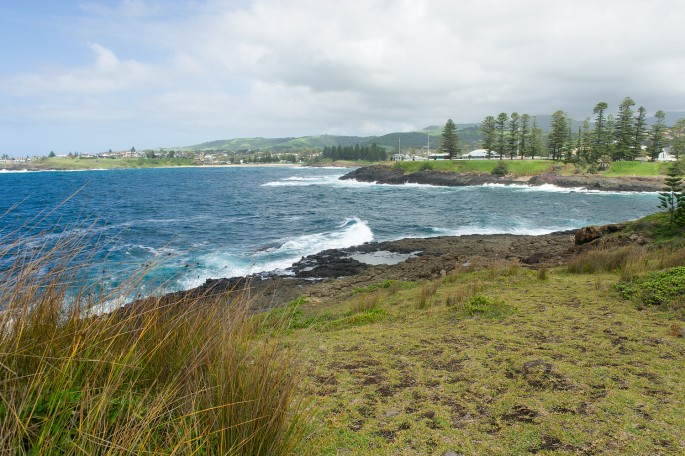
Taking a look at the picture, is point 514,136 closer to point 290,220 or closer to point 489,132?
point 489,132

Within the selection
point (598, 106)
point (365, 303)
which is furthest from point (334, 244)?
point (598, 106)

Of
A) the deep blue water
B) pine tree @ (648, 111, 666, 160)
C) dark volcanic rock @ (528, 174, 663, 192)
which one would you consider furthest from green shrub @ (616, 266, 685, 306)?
pine tree @ (648, 111, 666, 160)

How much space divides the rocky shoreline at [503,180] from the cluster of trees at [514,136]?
28717 millimetres

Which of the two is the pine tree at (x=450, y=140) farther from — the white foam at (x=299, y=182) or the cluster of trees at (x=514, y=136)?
the white foam at (x=299, y=182)

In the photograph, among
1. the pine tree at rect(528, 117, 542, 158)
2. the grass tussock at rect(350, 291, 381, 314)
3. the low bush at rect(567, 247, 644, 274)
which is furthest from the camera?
the pine tree at rect(528, 117, 542, 158)

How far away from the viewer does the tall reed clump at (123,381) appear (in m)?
1.95

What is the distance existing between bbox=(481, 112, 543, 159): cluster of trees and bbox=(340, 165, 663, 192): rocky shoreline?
28.7 metres

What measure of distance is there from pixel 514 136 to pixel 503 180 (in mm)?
34585

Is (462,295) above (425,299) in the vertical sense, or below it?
above

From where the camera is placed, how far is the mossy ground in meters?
3.53

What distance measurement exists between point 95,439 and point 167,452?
366 mm

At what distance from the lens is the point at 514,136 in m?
106

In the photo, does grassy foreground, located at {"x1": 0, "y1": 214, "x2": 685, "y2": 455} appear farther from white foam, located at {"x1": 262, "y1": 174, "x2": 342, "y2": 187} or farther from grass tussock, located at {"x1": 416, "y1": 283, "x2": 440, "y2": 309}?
white foam, located at {"x1": 262, "y1": 174, "x2": 342, "y2": 187}

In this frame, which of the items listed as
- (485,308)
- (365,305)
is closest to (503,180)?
(365,305)
